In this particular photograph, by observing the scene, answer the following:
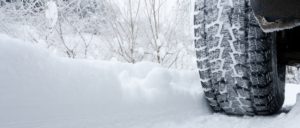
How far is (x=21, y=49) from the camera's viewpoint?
4.13ft

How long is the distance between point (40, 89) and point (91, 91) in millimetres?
245

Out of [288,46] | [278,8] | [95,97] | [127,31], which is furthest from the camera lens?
[127,31]

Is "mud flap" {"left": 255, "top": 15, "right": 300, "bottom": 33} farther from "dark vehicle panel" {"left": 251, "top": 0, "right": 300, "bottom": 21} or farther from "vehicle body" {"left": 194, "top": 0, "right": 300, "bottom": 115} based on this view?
"vehicle body" {"left": 194, "top": 0, "right": 300, "bottom": 115}

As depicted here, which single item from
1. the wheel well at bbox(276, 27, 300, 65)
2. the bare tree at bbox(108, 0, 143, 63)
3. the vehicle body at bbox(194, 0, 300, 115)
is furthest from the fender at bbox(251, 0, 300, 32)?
the bare tree at bbox(108, 0, 143, 63)

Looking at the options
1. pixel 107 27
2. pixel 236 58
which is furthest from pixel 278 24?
pixel 107 27

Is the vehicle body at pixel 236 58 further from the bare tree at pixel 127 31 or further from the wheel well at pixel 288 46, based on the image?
the bare tree at pixel 127 31

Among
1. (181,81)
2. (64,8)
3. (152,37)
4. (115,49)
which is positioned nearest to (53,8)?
(64,8)

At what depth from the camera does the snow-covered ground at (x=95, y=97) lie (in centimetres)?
116

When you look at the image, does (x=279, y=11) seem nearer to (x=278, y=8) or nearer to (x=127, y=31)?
(x=278, y=8)

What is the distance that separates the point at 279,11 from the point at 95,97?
0.76 m

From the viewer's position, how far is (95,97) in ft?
4.66

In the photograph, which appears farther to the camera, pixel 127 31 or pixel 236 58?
pixel 127 31

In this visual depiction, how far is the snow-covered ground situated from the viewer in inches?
45.5

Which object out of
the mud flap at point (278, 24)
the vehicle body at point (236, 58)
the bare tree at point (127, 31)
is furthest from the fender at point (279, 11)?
the bare tree at point (127, 31)
